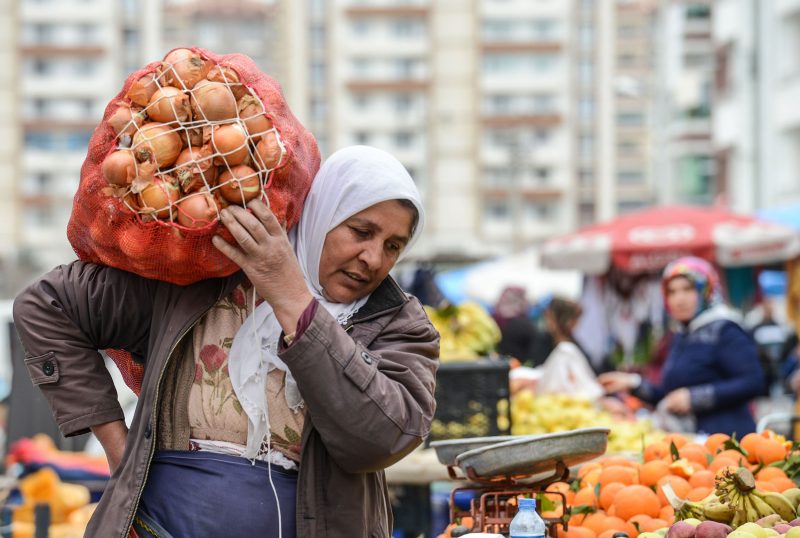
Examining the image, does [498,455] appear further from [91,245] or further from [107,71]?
[107,71]

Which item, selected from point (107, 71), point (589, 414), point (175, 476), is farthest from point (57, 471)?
point (107, 71)

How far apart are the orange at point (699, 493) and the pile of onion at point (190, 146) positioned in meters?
1.79

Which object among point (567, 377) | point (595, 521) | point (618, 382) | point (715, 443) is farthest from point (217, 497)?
point (618, 382)

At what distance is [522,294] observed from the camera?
10.5 meters

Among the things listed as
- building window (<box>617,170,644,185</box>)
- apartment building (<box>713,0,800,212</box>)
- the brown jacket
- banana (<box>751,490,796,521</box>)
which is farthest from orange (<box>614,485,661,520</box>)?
building window (<box>617,170,644,185</box>)

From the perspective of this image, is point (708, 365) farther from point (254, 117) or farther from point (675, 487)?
point (254, 117)

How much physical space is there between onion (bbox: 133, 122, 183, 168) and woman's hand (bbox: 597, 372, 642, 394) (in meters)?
5.11

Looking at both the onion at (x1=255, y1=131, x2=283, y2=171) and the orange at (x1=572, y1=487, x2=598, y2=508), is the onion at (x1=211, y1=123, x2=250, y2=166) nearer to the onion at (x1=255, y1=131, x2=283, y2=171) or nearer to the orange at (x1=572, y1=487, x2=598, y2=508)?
the onion at (x1=255, y1=131, x2=283, y2=171)

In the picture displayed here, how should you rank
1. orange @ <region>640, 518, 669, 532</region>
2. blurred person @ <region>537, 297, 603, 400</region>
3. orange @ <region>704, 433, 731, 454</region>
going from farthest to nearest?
blurred person @ <region>537, 297, 603, 400</region>
orange @ <region>704, 433, 731, 454</region>
orange @ <region>640, 518, 669, 532</region>

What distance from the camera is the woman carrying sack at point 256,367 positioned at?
2.56 meters

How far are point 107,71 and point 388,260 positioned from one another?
240ft

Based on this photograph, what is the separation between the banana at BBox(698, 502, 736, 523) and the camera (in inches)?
123

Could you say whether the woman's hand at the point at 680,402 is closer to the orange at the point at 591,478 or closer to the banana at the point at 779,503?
the orange at the point at 591,478

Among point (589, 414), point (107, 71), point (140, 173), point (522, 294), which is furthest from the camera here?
point (107, 71)
